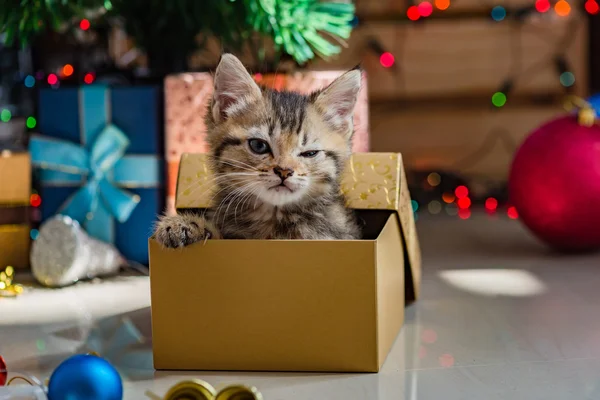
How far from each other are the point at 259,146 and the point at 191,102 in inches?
29.8

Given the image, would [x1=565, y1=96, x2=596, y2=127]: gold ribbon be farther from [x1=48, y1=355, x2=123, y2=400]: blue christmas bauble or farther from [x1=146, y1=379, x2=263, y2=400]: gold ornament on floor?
[x1=48, y1=355, x2=123, y2=400]: blue christmas bauble

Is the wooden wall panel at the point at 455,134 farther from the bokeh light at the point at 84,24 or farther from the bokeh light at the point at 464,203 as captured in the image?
the bokeh light at the point at 84,24

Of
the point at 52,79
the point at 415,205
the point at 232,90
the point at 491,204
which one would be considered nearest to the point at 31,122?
the point at 52,79

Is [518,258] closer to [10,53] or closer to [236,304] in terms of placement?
[236,304]

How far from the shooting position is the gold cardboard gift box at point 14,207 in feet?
6.84

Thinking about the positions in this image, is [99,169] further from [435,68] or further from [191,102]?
[435,68]

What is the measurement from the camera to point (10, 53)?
2572 millimetres

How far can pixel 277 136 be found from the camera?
52.0 inches

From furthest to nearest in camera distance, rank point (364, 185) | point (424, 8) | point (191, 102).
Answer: point (424, 8), point (191, 102), point (364, 185)

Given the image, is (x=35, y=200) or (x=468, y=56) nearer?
(x=35, y=200)

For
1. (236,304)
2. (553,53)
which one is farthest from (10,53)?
(553,53)

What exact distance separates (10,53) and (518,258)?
1.77 meters

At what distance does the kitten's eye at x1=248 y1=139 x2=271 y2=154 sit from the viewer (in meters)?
1.33

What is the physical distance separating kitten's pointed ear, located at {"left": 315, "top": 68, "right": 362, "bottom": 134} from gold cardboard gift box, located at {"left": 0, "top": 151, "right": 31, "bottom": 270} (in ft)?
3.50
